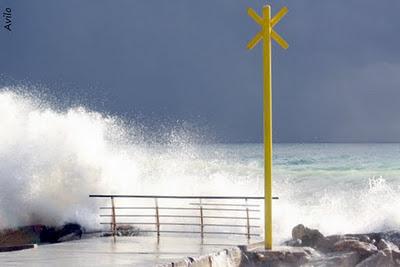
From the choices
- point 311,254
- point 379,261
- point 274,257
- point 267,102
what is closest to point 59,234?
point 311,254

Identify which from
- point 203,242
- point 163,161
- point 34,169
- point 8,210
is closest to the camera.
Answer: point 203,242

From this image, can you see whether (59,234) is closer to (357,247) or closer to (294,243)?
(294,243)

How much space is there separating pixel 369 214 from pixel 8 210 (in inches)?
534

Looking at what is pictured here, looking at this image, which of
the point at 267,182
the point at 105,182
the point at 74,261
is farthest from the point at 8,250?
the point at 105,182

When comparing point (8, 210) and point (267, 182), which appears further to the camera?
point (8, 210)

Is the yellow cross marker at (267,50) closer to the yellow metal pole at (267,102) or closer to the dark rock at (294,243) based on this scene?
the yellow metal pole at (267,102)

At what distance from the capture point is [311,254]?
13148 millimetres

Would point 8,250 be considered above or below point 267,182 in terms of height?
below

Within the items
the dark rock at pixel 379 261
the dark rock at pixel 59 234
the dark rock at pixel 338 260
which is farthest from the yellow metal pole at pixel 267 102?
the dark rock at pixel 59 234

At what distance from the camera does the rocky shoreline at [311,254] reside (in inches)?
472

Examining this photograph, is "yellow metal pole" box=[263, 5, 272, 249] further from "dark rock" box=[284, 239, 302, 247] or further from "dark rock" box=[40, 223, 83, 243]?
"dark rock" box=[40, 223, 83, 243]

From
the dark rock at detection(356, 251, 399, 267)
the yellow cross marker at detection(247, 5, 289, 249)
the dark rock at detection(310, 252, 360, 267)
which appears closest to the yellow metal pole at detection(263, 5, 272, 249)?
the yellow cross marker at detection(247, 5, 289, 249)

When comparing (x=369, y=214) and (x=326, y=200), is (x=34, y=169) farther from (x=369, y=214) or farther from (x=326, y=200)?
(x=326, y=200)

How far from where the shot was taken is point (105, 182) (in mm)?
25641
